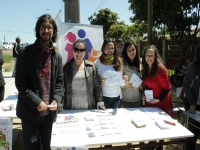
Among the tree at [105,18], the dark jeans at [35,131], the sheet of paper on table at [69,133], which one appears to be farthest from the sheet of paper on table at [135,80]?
the tree at [105,18]

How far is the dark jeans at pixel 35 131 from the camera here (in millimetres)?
2334

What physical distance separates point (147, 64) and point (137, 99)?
575 millimetres

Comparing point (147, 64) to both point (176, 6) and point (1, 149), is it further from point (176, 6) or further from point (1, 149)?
point (176, 6)

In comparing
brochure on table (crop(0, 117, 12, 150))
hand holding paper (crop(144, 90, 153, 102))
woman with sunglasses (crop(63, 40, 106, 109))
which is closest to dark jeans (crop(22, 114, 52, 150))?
brochure on table (crop(0, 117, 12, 150))

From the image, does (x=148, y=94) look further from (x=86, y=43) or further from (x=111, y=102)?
(x=86, y=43)

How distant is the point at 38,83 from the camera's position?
7.43 ft

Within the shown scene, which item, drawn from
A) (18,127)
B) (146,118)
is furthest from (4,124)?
(18,127)

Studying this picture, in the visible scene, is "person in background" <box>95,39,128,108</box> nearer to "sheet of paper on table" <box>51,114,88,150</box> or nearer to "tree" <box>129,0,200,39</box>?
"sheet of paper on table" <box>51,114,88,150</box>

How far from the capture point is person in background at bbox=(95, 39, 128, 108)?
308 centimetres

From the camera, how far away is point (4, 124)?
2.56 meters

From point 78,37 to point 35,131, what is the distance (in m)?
1.94

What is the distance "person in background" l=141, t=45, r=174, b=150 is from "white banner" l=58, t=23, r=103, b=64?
108 cm

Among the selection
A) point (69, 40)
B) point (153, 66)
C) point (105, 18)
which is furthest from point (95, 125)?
point (105, 18)

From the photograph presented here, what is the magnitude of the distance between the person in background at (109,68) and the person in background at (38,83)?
0.81m
